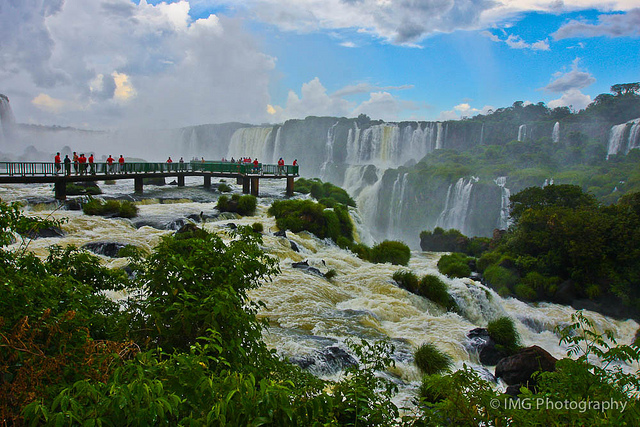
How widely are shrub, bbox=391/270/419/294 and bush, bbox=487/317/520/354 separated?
3.75m

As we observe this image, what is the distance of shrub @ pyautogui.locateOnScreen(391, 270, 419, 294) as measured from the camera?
15695 mm

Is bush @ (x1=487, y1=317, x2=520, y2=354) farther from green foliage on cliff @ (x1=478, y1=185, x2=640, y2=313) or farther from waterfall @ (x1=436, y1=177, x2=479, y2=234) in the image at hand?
waterfall @ (x1=436, y1=177, x2=479, y2=234)

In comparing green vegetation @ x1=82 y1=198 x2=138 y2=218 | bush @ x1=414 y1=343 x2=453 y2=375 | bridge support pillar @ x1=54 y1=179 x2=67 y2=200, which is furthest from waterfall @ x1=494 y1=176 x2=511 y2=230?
bridge support pillar @ x1=54 y1=179 x2=67 y2=200

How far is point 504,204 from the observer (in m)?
39.4

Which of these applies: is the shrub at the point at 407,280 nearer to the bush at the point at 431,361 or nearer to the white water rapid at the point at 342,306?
the white water rapid at the point at 342,306

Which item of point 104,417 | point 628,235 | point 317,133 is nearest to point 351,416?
point 104,417

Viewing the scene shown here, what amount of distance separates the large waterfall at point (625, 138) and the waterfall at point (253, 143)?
1962 inches

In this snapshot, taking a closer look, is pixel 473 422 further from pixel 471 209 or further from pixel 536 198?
pixel 471 209

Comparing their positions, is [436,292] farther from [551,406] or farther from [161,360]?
[161,360]

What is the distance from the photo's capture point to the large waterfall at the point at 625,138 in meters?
51.7

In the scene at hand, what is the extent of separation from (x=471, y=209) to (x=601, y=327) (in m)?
24.7

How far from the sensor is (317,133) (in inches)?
3054

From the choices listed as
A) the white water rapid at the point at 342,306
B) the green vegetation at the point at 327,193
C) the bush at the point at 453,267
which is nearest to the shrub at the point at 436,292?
the white water rapid at the point at 342,306

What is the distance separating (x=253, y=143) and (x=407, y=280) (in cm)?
5913
